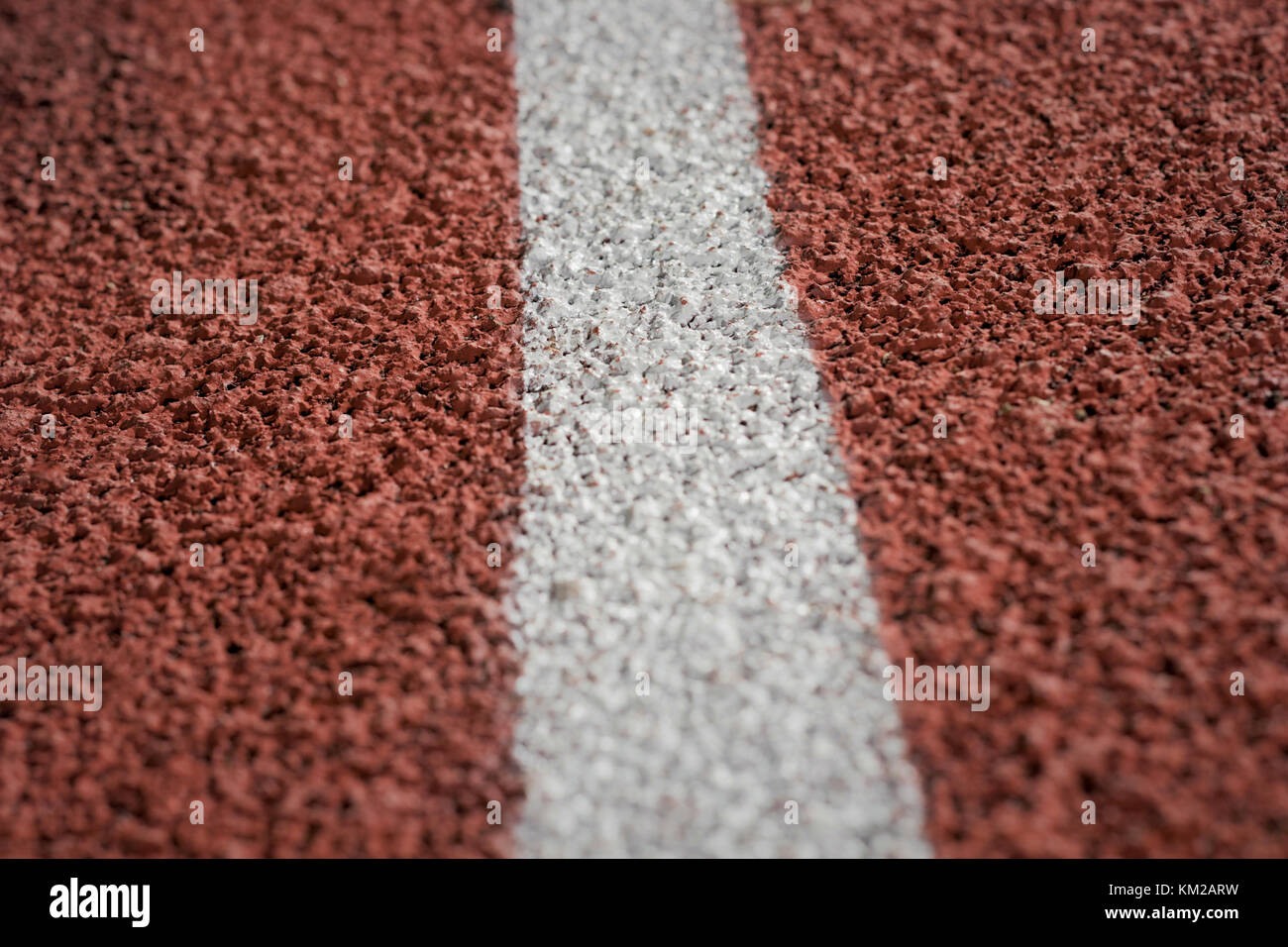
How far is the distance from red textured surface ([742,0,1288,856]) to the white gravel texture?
13cm

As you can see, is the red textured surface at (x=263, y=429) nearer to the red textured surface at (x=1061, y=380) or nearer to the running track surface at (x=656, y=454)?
the running track surface at (x=656, y=454)

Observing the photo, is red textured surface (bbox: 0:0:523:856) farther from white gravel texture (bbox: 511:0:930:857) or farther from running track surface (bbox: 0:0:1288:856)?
white gravel texture (bbox: 511:0:930:857)

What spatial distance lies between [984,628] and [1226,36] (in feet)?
10.3

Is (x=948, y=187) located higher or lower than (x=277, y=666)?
higher

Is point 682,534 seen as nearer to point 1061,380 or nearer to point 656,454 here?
point 656,454

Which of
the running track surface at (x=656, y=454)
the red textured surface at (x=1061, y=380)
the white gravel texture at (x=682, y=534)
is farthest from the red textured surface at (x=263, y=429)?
the red textured surface at (x=1061, y=380)

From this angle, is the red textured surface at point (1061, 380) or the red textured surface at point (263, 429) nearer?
the red textured surface at point (1061, 380)

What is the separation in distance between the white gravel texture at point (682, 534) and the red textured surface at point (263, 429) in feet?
0.48

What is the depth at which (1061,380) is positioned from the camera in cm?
278

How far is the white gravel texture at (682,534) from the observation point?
2.15m

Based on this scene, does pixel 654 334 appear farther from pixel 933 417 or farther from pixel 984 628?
pixel 984 628
